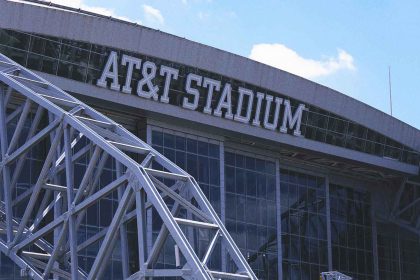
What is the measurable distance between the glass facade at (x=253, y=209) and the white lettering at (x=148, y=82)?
25.6 ft

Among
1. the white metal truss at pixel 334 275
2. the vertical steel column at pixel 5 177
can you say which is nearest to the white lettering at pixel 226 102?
the white metal truss at pixel 334 275

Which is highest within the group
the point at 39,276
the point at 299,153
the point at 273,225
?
the point at 299,153

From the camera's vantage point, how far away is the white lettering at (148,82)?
6175cm

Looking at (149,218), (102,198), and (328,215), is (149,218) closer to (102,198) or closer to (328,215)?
(328,215)

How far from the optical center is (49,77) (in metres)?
57.6

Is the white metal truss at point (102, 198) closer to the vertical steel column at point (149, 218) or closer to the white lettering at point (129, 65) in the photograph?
the vertical steel column at point (149, 218)

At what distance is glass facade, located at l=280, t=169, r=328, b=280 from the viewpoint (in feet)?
232

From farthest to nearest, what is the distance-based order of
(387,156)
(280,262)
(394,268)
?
(394,268) < (387,156) < (280,262)

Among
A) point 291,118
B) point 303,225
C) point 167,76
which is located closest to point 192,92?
point 167,76

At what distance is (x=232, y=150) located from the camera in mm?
68000

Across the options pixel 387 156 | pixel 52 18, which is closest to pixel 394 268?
pixel 387 156

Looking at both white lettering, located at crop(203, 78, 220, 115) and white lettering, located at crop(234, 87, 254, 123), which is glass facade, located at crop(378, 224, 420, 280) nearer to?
white lettering, located at crop(234, 87, 254, 123)

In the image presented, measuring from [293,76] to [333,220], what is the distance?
11649 millimetres

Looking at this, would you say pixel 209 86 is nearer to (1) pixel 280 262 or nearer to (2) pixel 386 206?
(1) pixel 280 262
